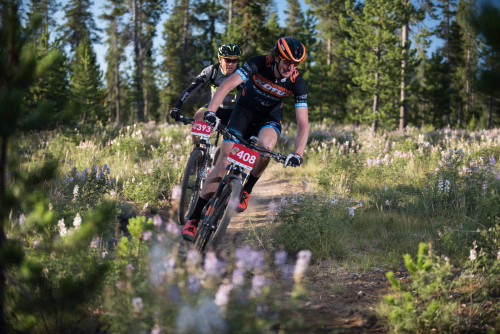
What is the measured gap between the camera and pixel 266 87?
4539 millimetres

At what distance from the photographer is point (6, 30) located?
2.12 metres

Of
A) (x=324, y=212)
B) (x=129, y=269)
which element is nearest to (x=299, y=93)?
(x=324, y=212)

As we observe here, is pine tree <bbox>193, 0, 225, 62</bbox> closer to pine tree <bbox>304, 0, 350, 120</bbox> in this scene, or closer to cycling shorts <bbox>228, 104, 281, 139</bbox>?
pine tree <bbox>304, 0, 350, 120</bbox>

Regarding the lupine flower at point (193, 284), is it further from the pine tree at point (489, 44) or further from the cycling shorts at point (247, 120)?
the cycling shorts at point (247, 120)

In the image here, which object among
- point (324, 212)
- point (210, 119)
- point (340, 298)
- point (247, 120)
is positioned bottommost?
point (340, 298)

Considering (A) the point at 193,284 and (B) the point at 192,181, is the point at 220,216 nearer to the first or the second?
(B) the point at 192,181

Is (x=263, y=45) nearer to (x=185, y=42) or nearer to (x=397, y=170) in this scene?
(x=185, y=42)

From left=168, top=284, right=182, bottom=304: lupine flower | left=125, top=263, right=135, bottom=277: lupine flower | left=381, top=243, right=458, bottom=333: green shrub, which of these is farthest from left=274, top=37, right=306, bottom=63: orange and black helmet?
left=168, top=284, right=182, bottom=304: lupine flower

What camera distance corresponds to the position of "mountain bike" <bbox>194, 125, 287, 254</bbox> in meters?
3.76

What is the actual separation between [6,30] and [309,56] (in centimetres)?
2985

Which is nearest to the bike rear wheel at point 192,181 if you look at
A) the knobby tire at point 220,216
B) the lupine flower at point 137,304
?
the knobby tire at point 220,216

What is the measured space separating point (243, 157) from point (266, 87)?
1114 mm

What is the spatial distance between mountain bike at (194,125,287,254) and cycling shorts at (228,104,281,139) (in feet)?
2.29

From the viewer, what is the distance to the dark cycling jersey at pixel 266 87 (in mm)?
4422
